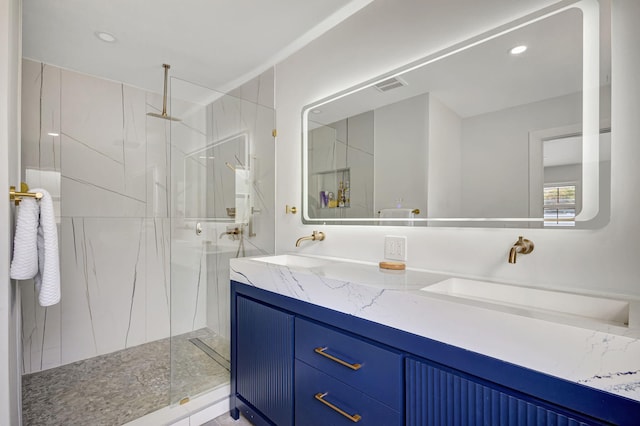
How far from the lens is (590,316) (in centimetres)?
93

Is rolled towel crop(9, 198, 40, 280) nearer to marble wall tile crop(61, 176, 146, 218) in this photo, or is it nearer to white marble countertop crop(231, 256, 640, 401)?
white marble countertop crop(231, 256, 640, 401)

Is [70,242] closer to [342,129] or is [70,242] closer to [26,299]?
[26,299]

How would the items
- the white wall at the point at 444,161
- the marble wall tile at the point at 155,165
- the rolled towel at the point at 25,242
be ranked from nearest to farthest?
the rolled towel at the point at 25,242 → the white wall at the point at 444,161 → the marble wall tile at the point at 155,165

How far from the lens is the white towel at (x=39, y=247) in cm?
112

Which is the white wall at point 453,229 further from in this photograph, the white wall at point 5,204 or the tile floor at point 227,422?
the white wall at point 5,204

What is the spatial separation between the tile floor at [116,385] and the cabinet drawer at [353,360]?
3.33 feet

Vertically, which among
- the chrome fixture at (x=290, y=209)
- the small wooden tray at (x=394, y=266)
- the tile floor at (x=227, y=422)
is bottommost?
the tile floor at (x=227, y=422)

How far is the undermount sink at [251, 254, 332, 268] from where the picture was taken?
71.2 inches

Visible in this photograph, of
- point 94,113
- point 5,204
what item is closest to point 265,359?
point 5,204

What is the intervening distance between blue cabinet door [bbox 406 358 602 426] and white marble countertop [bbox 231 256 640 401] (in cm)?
10

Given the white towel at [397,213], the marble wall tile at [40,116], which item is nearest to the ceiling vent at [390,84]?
the white towel at [397,213]

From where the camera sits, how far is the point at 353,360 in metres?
1.12

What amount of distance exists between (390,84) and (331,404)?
1.58 meters

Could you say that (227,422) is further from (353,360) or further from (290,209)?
(290,209)
